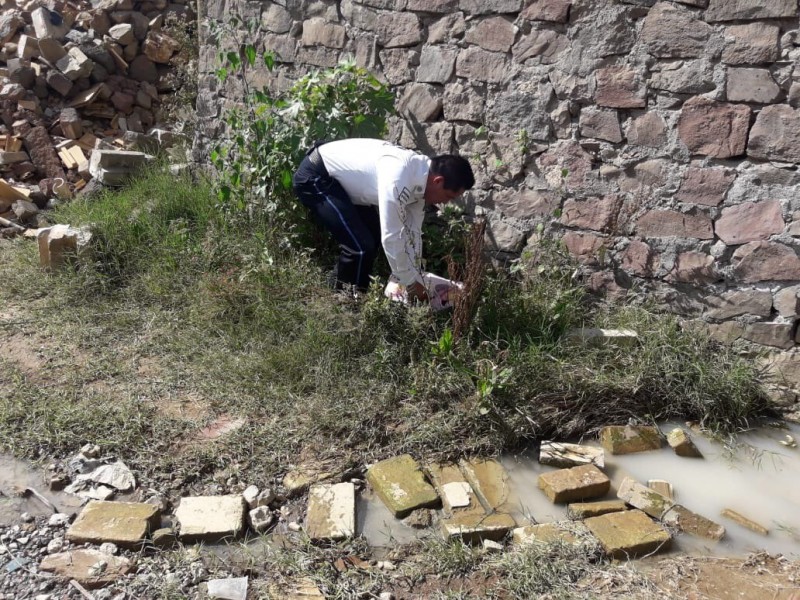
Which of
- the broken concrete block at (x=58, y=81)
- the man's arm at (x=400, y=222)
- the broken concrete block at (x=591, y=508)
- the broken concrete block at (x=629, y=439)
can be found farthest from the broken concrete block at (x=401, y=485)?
the broken concrete block at (x=58, y=81)

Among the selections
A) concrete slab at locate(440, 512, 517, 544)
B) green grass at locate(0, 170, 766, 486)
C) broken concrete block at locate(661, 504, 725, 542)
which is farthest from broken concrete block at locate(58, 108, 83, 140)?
broken concrete block at locate(661, 504, 725, 542)

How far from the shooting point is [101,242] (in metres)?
4.59

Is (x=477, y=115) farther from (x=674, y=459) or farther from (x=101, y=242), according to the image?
(x=101, y=242)

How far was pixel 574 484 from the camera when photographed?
2729 mm

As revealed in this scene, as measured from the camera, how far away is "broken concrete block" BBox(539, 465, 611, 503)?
8.91 feet

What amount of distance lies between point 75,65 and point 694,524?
6.96 m

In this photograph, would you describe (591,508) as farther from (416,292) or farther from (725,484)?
(416,292)

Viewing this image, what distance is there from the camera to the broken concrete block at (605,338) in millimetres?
3500

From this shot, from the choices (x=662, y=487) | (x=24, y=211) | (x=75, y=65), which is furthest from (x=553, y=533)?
(x=75, y=65)

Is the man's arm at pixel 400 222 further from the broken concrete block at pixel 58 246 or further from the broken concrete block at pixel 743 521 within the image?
the broken concrete block at pixel 58 246

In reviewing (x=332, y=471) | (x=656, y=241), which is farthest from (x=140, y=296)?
(x=656, y=241)

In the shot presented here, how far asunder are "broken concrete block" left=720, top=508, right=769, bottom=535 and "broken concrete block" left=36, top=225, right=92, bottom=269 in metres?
3.99

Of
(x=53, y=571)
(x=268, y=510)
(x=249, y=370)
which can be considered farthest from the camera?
(x=249, y=370)

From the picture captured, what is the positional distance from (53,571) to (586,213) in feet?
10.1
